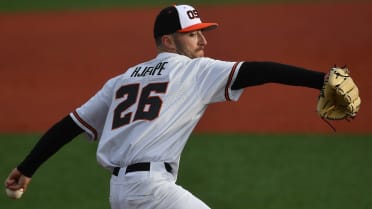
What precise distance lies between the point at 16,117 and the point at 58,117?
60 centimetres

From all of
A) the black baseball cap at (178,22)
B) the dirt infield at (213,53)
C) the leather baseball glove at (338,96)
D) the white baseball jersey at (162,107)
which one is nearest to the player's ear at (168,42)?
the black baseball cap at (178,22)

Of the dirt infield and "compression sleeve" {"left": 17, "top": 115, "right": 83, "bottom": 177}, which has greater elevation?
"compression sleeve" {"left": 17, "top": 115, "right": 83, "bottom": 177}

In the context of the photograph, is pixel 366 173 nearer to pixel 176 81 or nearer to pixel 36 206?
pixel 36 206

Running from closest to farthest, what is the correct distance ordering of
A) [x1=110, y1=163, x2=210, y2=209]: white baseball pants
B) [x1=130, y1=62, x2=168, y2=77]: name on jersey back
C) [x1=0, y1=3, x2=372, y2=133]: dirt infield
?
1. [x1=110, y1=163, x2=210, y2=209]: white baseball pants
2. [x1=130, y1=62, x2=168, y2=77]: name on jersey back
3. [x1=0, y1=3, x2=372, y2=133]: dirt infield

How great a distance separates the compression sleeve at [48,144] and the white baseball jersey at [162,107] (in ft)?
0.86

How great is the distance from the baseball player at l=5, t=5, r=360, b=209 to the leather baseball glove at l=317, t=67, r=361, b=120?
57mm

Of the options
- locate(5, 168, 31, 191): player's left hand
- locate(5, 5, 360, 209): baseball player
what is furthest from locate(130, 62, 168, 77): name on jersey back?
locate(5, 168, 31, 191): player's left hand

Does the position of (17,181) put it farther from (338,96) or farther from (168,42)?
(338,96)

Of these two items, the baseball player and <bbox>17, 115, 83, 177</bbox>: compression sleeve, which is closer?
the baseball player

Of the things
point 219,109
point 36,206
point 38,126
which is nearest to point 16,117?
point 38,126

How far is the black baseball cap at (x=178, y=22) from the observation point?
3.64m

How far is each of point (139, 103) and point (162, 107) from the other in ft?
0.47

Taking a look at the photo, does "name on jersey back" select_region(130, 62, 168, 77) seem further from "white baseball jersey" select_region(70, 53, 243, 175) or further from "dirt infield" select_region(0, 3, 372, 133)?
"dirt infield" select_region(0, 3, 372, 133)

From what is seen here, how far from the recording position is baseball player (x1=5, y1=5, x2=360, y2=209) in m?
3.24
